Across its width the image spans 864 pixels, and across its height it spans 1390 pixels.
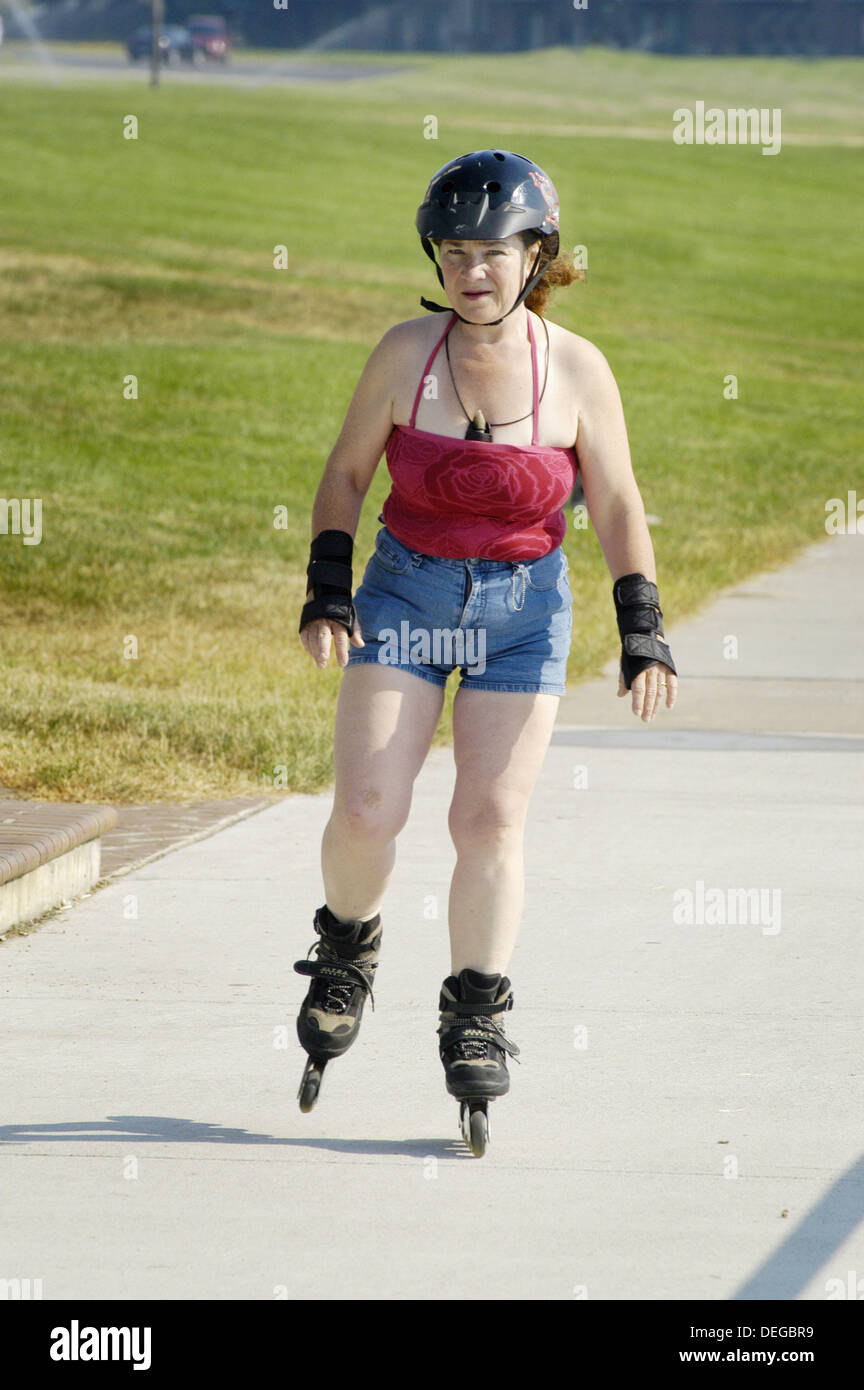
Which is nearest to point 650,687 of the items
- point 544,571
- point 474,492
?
point 544,571

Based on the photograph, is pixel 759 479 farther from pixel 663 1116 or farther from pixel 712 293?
pixel 712 293

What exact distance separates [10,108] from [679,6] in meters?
52.0

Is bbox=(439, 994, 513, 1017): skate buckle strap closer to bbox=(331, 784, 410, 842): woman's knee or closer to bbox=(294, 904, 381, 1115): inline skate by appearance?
bbox=(294, 904, 381, 1115): inline skate

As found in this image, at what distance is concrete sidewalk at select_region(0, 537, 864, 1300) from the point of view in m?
3.44

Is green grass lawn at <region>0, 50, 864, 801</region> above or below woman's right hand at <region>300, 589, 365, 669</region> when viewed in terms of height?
above

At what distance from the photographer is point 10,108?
47.5 metres

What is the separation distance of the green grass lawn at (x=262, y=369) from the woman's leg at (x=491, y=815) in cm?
323

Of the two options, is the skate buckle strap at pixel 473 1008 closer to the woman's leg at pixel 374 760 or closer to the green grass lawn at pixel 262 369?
the woman's leg at pixel 374 760

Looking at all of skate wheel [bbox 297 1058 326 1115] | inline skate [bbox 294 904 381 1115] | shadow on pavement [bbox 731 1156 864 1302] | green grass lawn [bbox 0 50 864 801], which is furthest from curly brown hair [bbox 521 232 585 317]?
green grass lawn [bbox 0 50 864 801]

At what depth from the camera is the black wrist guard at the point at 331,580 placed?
4.04 meters

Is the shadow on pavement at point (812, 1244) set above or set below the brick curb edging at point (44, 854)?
below

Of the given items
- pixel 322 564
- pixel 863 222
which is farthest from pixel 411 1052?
pixel 863 222

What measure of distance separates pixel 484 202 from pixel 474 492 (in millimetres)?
573

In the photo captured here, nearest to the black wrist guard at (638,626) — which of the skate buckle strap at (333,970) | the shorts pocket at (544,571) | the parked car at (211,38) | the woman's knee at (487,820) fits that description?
the shorts pocket at (544,571)
